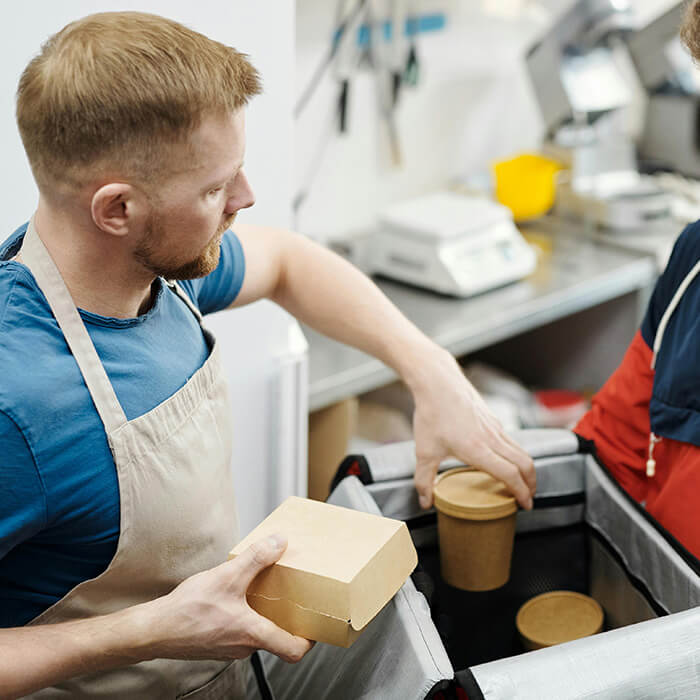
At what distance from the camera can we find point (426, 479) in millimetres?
1224

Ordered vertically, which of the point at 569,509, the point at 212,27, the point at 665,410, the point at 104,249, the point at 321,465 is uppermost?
the point at 212,27

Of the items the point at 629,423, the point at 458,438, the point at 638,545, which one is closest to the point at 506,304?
the point at 629,423

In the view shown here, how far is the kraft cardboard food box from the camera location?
92cm

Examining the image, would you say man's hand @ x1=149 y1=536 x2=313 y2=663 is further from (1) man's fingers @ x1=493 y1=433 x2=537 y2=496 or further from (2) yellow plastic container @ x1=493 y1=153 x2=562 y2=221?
(2) yellow plastic container @ x1=493 y1=153 x2=562 y2=221

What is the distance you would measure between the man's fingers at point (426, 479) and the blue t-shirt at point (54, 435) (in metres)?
0.35

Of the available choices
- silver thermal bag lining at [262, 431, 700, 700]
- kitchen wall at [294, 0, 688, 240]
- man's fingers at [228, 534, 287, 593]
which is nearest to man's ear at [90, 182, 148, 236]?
man's fingers at [228, 534, 287, 593]

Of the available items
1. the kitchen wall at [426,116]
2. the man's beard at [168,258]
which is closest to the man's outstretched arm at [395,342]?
the man's beard at [168,258]

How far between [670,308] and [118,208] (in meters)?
0.74

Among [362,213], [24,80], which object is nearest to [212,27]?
[24,80]

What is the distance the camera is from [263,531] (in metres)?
1.00

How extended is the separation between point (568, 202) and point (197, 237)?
225cm

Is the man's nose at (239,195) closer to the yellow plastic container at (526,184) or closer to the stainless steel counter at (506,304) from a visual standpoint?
the stainless steel counter at (506,304)

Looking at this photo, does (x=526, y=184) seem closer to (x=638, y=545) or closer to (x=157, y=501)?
(x=638, y=545)

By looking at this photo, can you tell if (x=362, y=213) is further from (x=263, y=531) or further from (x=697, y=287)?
(x=263, y=531)
